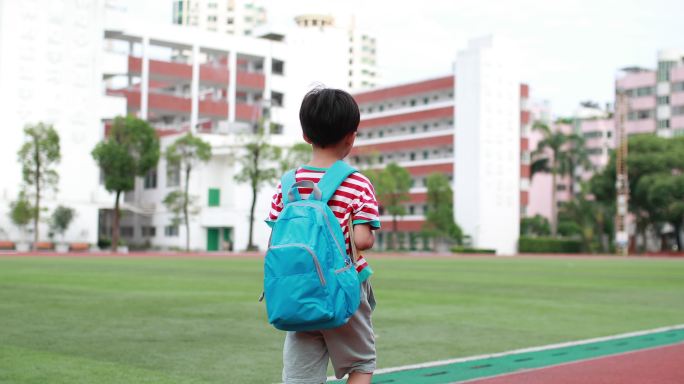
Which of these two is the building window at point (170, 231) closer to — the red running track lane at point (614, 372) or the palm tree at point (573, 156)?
the palm tree at point (573, 156)

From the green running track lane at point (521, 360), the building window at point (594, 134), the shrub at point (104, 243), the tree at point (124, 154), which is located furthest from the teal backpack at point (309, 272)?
the building window at point (594, 134)

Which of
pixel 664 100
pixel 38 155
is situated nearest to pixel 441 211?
pixel 38 155

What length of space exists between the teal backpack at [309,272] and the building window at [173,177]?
213 feet

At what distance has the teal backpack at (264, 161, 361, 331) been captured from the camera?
11.0ft

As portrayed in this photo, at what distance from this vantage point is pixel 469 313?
12266 millimetres

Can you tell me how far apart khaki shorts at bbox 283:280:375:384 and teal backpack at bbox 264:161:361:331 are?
0.18m

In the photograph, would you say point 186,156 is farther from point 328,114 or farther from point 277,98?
point 328,114

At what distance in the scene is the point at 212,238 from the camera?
69.8 m

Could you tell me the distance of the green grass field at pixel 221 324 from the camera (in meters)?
6.89

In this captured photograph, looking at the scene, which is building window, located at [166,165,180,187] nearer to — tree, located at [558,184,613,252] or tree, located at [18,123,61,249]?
tree, located at [18,123,61,249]

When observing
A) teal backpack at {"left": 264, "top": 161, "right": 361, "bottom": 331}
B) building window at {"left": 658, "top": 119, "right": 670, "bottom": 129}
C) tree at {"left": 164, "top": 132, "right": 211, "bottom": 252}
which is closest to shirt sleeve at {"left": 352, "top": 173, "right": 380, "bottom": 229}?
teal backpack at {"left": 264, "top": 161, "right": 361, "bottom": 331}

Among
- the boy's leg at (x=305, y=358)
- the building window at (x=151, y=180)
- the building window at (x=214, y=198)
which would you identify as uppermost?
the building window at (x=151, y=180)

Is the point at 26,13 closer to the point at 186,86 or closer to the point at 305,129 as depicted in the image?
the point at 186,86

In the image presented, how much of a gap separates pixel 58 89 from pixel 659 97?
68533mm
